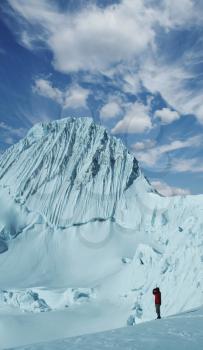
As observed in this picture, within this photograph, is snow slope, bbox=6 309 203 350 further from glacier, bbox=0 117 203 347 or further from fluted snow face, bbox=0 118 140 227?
fluted snow face, bbox=0 118 140 227

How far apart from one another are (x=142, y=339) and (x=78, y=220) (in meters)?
67.3

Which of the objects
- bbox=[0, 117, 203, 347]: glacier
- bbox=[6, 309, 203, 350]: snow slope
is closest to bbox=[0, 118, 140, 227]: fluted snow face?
bbox=[0, 117, 203, 347]: glacier

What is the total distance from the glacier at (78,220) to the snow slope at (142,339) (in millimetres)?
30860

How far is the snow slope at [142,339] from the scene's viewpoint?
8.70m

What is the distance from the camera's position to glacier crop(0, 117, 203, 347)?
48875 millimetres

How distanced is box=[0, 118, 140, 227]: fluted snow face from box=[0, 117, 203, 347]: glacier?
0.19 metres

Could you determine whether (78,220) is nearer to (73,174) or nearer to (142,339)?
(73,174)

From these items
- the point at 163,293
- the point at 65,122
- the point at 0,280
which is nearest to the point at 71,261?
the point at 0,280

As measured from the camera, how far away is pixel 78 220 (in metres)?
76.4

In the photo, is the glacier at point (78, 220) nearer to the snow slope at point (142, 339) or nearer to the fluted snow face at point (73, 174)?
the fluted snow face at point (73, 174)

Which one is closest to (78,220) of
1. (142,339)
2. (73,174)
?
(73,174)

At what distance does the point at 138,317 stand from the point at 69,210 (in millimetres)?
46639

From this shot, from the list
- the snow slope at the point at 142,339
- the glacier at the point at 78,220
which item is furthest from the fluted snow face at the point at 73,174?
the snow slope at the point at 142,339

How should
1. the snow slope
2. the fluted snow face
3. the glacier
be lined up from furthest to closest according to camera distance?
the fluted snow face
the glacier
the snow slope
